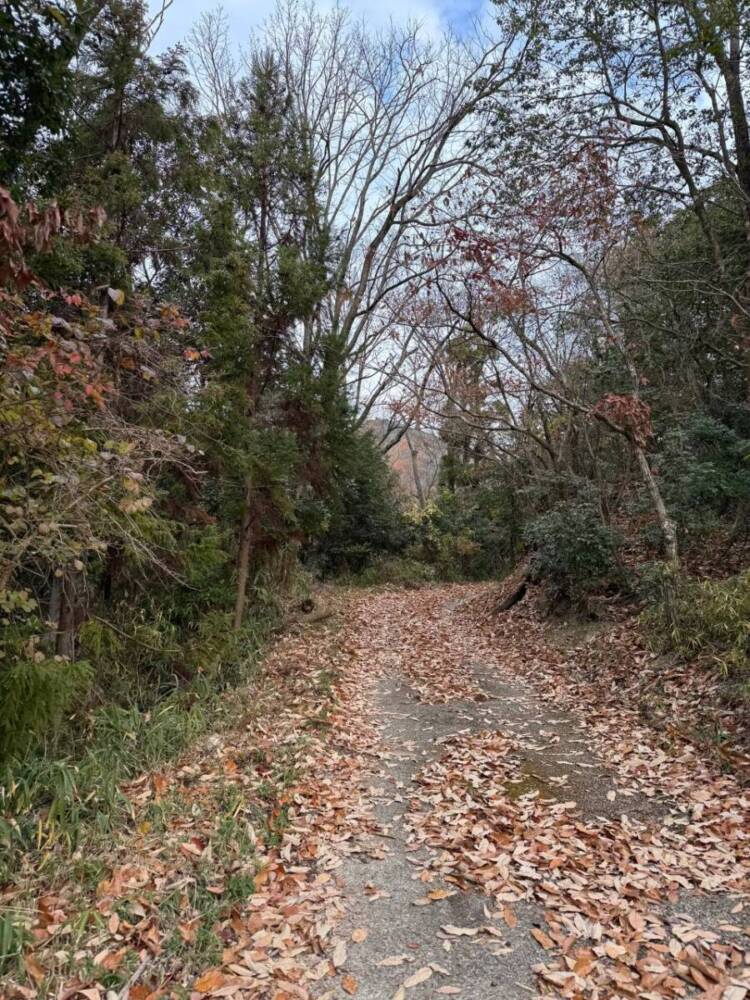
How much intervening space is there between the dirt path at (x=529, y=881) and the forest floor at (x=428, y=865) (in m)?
0.01

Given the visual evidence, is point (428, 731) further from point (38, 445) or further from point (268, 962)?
point (38, 445)

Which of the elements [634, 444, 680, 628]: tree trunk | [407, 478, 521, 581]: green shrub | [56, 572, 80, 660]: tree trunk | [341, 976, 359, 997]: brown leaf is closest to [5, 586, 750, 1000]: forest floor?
[341, 976, 359, 997]: brown leaf

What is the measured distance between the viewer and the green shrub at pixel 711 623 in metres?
5.08

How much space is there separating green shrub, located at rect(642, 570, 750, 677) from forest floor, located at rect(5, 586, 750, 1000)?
32 cm

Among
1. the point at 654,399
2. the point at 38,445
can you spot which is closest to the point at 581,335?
the point at 654,399

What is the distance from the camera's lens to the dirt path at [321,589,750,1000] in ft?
8.32

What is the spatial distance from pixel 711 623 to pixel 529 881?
3572 mm

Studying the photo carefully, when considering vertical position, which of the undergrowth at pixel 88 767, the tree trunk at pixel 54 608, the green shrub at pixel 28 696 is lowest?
the undergrowth at pixel 88 767

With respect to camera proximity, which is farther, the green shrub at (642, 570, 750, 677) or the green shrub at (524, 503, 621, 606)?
the green shrub at (524, 503, 621, 606)

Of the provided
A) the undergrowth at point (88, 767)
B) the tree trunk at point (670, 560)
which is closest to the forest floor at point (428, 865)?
the undergrowth at point (88, 767)

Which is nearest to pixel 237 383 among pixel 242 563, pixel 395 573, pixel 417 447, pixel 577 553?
pixel 242 563

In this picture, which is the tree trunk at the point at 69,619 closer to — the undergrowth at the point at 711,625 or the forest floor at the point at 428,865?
the forest floor at the point at 428,865

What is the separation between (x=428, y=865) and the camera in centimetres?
336

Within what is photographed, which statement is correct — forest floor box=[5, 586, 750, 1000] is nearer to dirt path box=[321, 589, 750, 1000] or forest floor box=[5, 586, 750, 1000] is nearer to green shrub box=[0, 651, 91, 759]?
dirt path box=[321, 589, 750, 1000]
